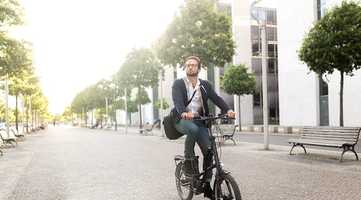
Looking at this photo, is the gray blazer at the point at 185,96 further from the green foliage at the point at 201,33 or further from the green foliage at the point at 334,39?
the green foliage at the point at 201,33

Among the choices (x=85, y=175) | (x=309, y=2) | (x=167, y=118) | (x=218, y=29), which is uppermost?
(x=309, y=2)

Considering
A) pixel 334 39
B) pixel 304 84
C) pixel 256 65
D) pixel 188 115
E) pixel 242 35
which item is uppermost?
pixel 242 35

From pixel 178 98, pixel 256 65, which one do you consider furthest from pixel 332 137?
pixel 256 65

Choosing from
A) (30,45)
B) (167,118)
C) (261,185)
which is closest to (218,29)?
(30,45)

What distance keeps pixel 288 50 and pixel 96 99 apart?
157 ft

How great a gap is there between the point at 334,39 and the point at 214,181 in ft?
40.4

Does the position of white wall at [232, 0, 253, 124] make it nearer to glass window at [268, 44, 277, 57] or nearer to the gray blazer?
glass window at [268, 44, 277, 57]

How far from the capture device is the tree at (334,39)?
16594 mm

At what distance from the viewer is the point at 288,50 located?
36938mm

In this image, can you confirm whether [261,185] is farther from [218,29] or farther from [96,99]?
[96,99]

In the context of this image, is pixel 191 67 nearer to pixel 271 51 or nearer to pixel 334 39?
pixel 334 39

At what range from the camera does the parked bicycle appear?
17.3 feet

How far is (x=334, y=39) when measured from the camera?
16547 mm

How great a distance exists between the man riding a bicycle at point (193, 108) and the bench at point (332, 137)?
5781 mm
